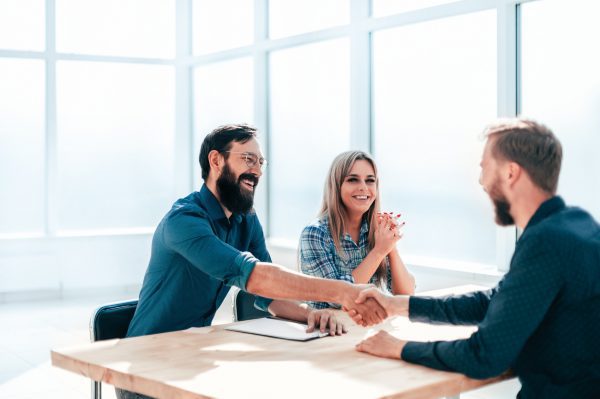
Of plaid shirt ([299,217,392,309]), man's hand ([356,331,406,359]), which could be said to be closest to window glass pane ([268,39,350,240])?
plaid shirt ([299,217,392,309])

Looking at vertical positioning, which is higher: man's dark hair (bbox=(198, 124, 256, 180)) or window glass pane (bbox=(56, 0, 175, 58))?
window glass pane (bbox=(56, 0, 175, 58))

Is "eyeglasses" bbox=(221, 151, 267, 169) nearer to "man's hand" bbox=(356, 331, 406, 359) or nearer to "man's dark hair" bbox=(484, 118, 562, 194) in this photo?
"man's hand" bbox=(356, 331, 406, 359)

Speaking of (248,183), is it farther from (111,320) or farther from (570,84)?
(570,84)

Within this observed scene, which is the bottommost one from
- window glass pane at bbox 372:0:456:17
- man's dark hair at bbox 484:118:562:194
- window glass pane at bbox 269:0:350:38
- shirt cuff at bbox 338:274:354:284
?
shirt cuff at bbox 338:274:354:284

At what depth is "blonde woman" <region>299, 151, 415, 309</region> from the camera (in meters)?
3.20

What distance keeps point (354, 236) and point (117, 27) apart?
5.08 metres

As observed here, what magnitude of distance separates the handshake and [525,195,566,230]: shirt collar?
0.51 m

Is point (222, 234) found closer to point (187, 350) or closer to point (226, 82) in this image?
point (187, 350)

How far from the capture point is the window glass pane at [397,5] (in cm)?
516

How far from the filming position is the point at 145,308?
259 centimetres

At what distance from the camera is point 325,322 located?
2.36 metres

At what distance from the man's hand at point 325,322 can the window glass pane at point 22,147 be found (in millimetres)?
5683

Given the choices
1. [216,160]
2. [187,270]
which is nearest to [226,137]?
[216,160]

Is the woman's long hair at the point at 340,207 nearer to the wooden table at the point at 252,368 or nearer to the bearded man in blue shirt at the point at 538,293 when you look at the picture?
the wooden table at the point at 252,368
